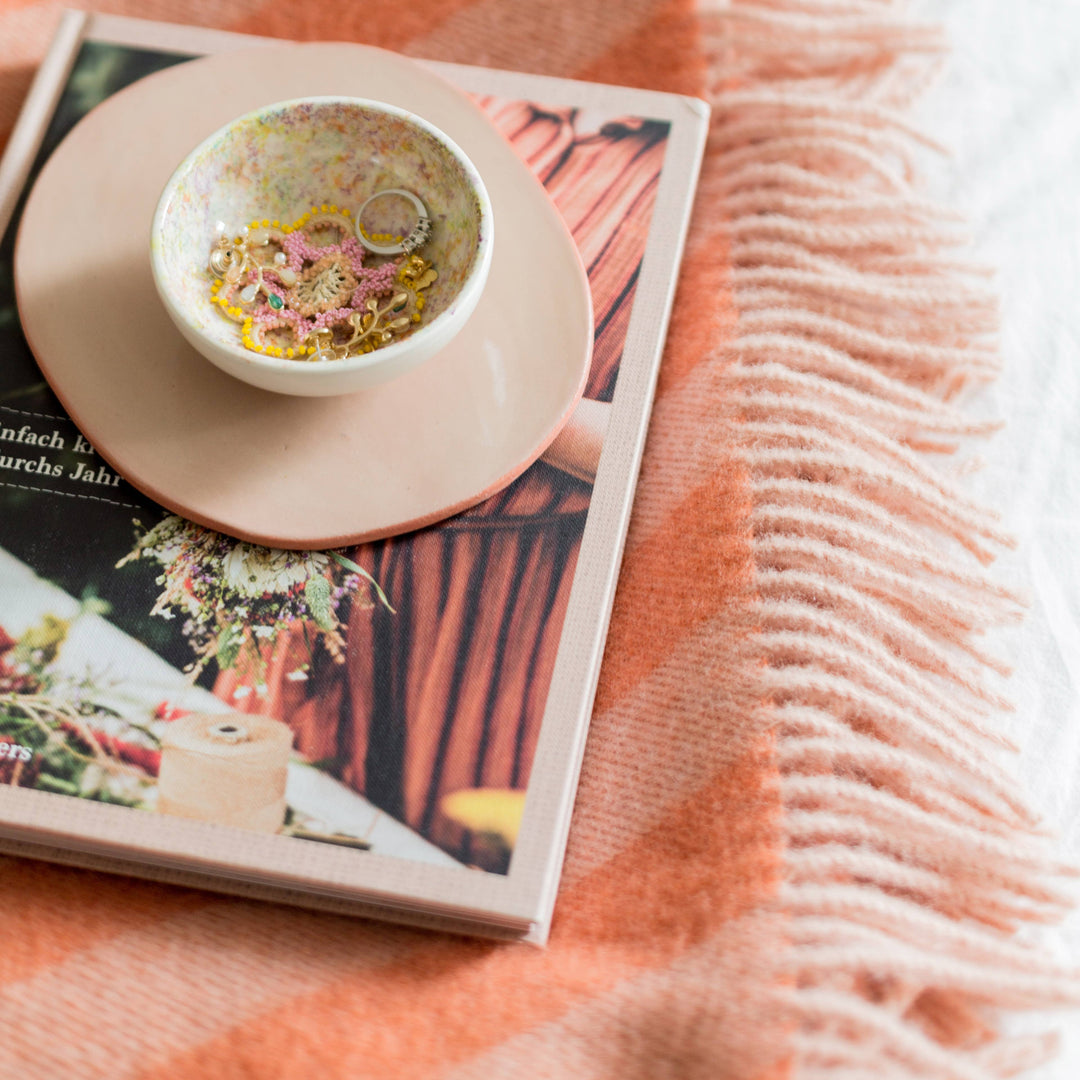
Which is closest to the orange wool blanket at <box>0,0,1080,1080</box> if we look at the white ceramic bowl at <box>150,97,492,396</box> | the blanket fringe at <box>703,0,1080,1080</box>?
the blanket fringe at <box>703,0,1080,1080</box>

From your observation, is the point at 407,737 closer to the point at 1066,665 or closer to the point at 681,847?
the point at 681,847

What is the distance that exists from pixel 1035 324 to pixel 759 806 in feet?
1.03

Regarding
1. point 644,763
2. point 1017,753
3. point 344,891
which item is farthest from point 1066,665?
point 344,891

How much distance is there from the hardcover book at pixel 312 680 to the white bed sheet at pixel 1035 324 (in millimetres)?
196

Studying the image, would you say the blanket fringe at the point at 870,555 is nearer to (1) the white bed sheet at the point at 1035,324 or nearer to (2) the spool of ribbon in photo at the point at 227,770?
(1) the white bed sheet at the point at 1035,324

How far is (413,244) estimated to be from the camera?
0.48 meters

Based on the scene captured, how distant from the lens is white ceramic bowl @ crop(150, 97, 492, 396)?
1.37 ft

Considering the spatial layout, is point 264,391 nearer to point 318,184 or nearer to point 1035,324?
point 318,184

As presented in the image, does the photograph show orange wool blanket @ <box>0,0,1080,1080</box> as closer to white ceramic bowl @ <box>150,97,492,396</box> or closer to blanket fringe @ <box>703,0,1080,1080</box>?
blanket fringe @ <box>703,0,1080,1080</box>

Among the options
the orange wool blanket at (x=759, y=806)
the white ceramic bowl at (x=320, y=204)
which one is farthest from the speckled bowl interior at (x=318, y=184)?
the orange wool blanket at (x=759, y=806)

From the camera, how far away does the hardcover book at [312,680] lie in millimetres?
408

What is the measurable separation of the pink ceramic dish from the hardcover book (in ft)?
0.04

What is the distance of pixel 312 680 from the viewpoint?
0.43 metres

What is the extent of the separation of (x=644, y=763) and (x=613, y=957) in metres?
0.08
